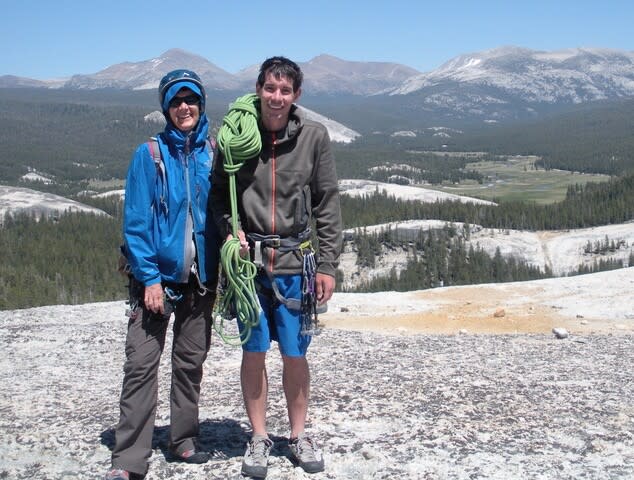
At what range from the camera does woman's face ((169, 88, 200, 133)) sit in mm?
5750

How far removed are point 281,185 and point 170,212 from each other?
958mm

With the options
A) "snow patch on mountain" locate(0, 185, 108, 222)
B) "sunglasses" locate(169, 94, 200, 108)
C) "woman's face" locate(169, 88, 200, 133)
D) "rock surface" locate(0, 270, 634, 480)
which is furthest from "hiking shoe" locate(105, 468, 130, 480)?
"snow patch on mountain" locate(0, 185, 108, 222)

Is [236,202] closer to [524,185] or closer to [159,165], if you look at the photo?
[159,165]

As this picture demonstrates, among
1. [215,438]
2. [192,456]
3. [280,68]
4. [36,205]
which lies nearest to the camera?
[280,68]

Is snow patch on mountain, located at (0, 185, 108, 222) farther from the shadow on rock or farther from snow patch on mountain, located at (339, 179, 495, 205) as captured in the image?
the shadow on rock

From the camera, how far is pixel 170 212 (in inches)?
224

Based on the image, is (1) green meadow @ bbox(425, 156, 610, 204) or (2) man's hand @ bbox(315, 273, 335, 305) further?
(1) green meadow @ bbox(425, 156, 610, 204)

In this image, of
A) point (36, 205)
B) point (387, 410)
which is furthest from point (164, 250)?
point (36, 205)

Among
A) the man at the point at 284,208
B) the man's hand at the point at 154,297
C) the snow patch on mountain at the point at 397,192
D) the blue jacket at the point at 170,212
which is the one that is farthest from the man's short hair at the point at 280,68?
the snow patch on mountain at the point at 397,192

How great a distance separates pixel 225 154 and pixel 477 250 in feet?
254

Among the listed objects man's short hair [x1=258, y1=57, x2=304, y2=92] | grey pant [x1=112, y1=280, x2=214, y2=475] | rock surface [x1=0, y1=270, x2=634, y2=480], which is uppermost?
man's short hair [x1=258, y1=57, x2=304, y2=92]

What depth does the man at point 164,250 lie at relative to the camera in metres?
5.61

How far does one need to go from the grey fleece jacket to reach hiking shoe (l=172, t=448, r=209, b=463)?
1.94 meters

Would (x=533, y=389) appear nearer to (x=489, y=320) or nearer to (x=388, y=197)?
(x=489, y=320)
